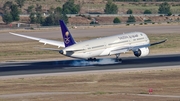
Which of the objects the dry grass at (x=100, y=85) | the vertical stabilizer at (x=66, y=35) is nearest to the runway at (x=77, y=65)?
the vertical stabilizer at (x=66, y=35)

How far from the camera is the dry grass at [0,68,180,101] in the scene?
51250mm

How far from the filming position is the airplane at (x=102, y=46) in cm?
7462

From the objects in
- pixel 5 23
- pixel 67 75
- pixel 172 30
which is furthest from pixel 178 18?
pixel 67 75

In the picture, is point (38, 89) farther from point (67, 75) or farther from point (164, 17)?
point (164, 17)

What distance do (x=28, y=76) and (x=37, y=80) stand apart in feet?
11.8

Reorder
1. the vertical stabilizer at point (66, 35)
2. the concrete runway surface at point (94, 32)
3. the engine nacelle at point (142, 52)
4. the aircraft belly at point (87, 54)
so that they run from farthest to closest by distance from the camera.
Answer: the concrete runway surface at point (94, 32)
the engine nacelle at point (142, 52)
the aircraft belly at point (87, 54)
the vertical stabilizer at point (66, 35)

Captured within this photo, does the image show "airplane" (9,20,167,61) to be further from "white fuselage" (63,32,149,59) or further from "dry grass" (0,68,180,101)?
"dry grass" (0,68,180,101)

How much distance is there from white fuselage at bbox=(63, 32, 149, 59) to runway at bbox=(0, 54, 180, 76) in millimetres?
1714

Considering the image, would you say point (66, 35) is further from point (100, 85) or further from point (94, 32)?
point (94, 32)

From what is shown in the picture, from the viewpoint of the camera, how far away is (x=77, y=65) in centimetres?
7744

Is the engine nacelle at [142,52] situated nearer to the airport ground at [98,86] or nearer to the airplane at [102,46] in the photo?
the airplane at [102,46]

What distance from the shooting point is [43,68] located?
7450cm

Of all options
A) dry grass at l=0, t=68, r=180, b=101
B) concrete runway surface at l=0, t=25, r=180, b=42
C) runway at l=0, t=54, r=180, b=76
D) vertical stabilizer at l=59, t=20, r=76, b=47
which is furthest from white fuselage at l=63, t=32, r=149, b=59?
concrete runway surface at l=0, t=25, r=180, b=42

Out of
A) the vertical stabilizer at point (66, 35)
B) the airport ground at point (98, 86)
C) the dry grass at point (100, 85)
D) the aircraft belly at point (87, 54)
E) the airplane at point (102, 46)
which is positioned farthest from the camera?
the aircraft belly at point (87, 54)
